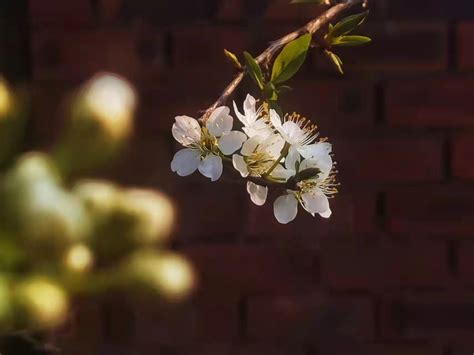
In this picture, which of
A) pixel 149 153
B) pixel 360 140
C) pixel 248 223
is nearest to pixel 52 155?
pixel 149 153

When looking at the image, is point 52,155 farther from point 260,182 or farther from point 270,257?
point 260,182

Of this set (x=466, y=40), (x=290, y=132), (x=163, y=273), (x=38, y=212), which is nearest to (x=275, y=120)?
(x=290, y=132)

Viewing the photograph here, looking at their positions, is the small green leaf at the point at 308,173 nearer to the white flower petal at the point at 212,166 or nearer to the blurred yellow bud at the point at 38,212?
the white flower petal at the point at 212,166

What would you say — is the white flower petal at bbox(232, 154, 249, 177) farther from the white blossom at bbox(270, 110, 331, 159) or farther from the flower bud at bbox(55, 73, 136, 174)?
the flower bud at bbox(55, 73, 136, 174)

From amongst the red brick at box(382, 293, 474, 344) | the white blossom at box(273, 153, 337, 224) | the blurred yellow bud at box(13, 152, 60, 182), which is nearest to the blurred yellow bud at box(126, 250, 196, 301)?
the blurred yellow bud at box(13, 152, 60, 182)

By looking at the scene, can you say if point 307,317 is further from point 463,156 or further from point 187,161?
point 187,161

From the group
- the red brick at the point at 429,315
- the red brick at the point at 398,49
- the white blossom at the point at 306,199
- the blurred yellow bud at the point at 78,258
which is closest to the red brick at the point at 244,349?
the red brick at the point at 429,315
